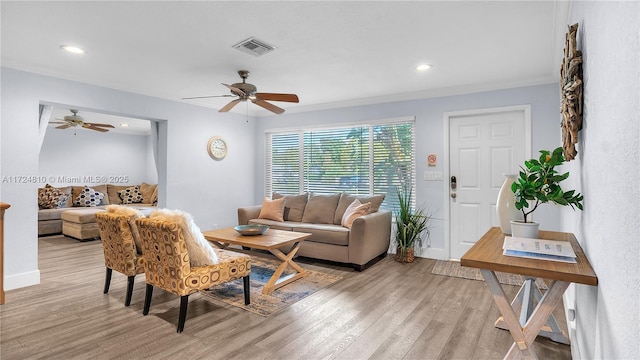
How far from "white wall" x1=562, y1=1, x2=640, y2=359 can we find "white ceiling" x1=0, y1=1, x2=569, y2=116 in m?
1.25

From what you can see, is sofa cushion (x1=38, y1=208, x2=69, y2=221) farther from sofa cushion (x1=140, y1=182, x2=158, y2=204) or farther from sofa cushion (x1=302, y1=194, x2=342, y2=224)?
sofa cushion (x1=302, y1=194, x2=342, y2=224)

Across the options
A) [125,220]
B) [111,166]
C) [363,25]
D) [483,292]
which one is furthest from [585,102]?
[111,166]

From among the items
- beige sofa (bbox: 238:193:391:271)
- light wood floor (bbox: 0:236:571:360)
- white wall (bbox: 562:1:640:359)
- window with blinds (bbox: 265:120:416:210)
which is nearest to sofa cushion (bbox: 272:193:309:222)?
beige sofa (bbox: 238:193:391:271)

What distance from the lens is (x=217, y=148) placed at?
18.4 ft

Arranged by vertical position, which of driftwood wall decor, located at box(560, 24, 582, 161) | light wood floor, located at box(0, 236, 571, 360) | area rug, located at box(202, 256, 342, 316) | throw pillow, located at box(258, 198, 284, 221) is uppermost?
driftwood wall decor, located at box(560, 24, 582, 161)

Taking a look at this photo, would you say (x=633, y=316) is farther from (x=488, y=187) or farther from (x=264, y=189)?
(x=264, y=189)

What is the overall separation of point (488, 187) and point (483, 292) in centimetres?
157

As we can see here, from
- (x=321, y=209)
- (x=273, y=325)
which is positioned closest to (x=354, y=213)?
(x=321, y=209)

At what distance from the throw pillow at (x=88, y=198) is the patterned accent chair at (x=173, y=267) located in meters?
5.51

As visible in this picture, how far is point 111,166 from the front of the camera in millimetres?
8141

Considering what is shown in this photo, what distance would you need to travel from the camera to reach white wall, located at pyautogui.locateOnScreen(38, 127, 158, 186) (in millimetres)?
7133

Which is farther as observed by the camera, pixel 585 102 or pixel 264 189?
pixel 264 189

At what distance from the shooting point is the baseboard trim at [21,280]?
334cm

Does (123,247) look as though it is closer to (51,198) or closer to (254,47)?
(254,47)
